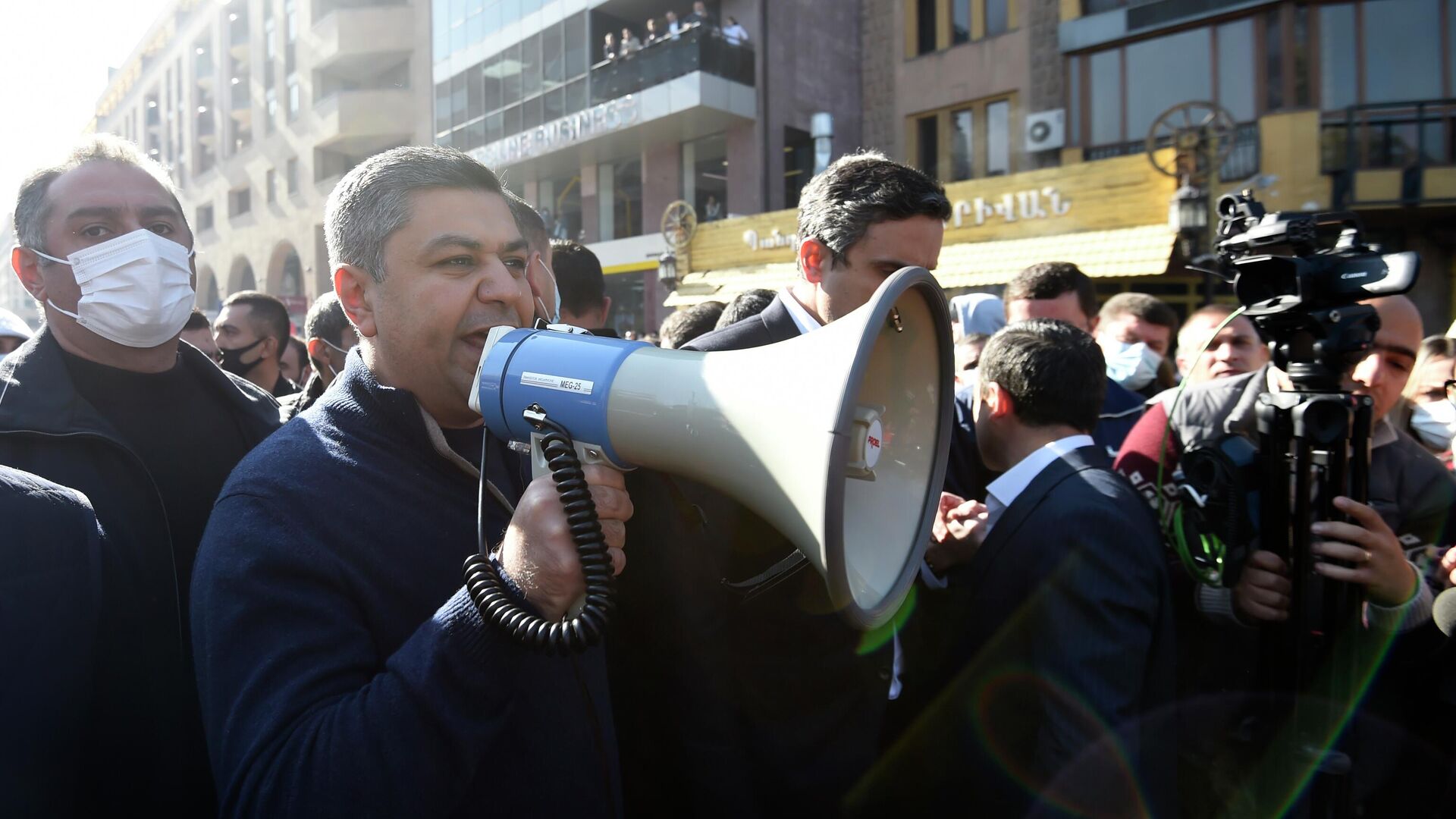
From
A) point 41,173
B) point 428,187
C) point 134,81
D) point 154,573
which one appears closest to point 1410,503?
point 428,187

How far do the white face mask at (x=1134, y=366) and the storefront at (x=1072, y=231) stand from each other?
6065 millimetres

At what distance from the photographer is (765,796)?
1675mm

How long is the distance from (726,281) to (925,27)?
577 centimetres

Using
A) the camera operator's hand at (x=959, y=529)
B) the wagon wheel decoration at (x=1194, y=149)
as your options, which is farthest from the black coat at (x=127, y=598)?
the wagon wheel decoration at (x=1194, y=149)

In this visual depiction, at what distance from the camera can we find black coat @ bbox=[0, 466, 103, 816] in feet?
3.57

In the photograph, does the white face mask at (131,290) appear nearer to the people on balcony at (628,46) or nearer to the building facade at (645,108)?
the building facade at (645,108)

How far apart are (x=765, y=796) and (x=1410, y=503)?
1.93m

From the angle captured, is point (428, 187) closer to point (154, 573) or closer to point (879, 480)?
point (879, 480)

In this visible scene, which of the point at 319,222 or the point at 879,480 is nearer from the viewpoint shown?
the point at 879,480

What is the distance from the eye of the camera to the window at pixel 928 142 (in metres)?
14.6

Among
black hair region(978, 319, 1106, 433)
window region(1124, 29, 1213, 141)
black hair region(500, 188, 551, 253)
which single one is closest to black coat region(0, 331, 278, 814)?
black hair region(500, 188, 551, 253)

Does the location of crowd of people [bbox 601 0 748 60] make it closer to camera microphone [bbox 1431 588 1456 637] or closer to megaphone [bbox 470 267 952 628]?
camera microphone [bbox 1431 588 1456 637]

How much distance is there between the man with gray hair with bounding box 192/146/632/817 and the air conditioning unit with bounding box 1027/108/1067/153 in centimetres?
1318

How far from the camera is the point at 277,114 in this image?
26.2 metres
